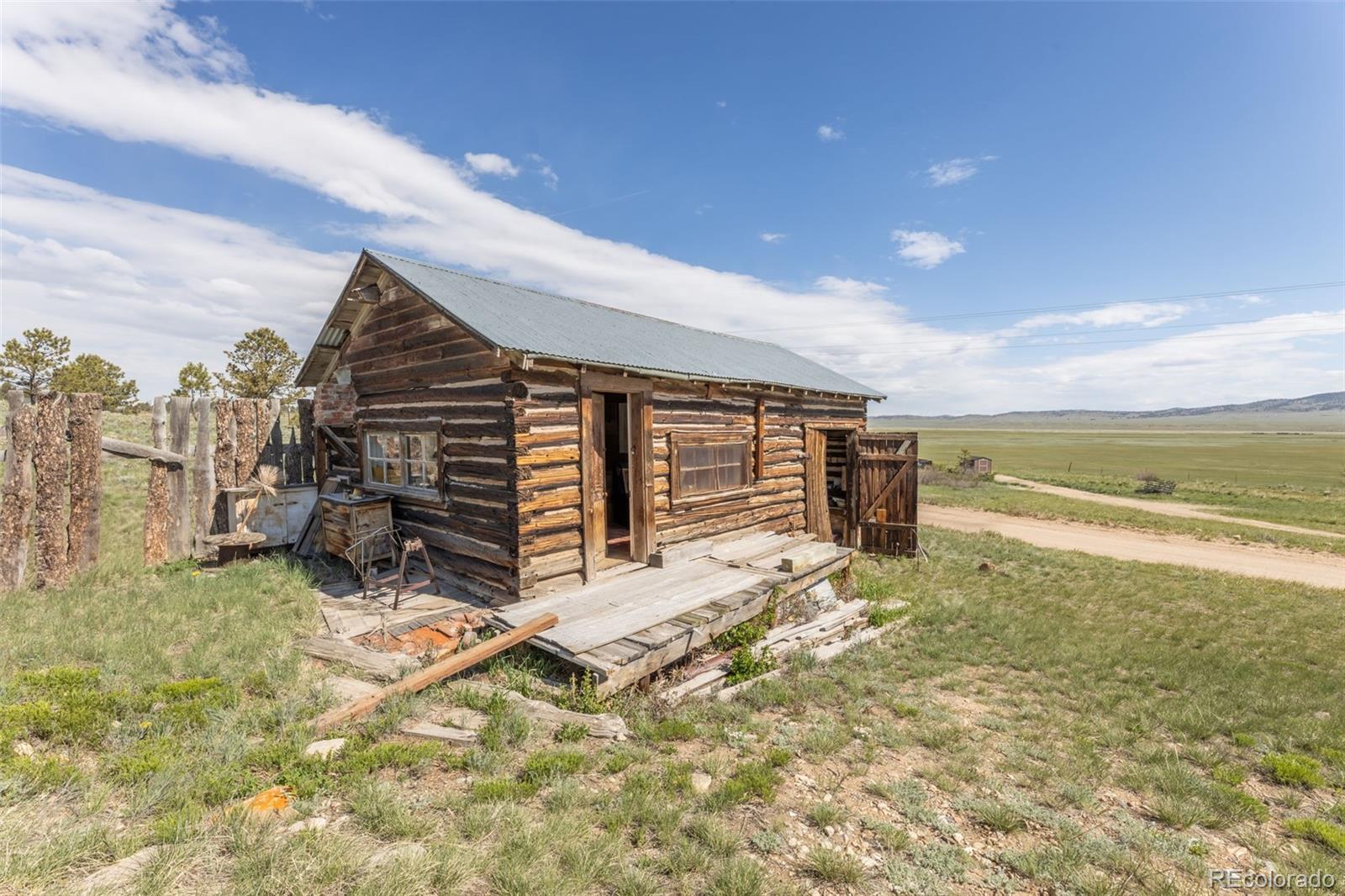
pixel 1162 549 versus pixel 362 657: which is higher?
pixel 362 657

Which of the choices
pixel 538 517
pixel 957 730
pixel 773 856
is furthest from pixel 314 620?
pixel 957 730

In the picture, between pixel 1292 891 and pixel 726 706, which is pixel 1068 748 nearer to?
pixel 1292 891

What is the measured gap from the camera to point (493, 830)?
13.0 ft

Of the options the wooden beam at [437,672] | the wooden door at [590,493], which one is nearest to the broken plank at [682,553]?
the wooden door at [590,493]

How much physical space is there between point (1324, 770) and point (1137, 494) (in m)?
34.4

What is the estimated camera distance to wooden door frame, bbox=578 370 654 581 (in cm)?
926

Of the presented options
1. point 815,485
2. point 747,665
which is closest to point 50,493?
point 747,665

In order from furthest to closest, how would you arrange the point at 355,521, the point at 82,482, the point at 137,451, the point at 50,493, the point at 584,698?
1. the point at 137,451
2. the point at 355,521
3. the point at 82,482
4. the point at 50,493
5. the point at 584,698

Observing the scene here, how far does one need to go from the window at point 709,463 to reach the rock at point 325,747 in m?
6.71

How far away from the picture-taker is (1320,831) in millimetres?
4645

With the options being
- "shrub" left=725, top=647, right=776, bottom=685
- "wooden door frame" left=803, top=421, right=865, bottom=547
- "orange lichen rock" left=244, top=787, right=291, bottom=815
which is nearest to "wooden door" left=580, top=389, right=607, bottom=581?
"shrub" left=725, top=647, right=776, bottom=685

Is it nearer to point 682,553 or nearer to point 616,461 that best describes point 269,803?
point 682,553

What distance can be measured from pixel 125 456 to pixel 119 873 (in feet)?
32.2

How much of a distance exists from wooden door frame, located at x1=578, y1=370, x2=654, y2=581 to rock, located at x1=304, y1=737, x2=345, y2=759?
453cm
